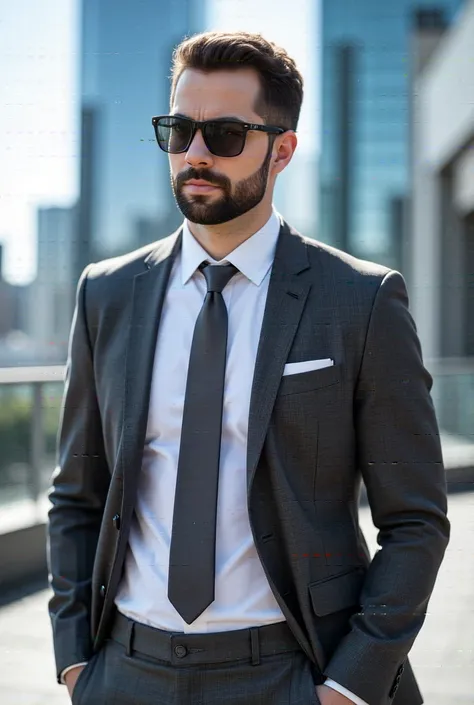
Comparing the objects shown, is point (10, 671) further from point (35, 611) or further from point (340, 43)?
point (340, 43)

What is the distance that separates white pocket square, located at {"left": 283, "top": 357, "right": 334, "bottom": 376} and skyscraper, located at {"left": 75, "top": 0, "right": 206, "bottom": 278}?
0.57 m

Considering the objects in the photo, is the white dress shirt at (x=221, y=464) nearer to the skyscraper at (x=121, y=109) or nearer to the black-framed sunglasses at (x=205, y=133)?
the black-framed sunglasses at (x=205, y=133)

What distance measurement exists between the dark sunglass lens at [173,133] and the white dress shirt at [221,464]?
20 cm

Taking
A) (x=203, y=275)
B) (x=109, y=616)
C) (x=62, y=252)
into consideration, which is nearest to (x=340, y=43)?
(x=203, y=275)

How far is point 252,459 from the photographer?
1.28 m

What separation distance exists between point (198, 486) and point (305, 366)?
0.28 metres

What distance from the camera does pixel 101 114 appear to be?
1848mm

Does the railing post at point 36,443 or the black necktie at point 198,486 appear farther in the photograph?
the railing post at point 36,443

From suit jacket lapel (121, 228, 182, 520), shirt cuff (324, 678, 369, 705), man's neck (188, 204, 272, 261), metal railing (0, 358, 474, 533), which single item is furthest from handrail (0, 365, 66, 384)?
shirt cuff (324, 678, 369, 705)

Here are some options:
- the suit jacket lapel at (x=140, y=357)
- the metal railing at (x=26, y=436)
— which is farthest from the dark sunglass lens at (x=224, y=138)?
the metal railing at (x=26, y=436)

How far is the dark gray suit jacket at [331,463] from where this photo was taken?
51.4 inches

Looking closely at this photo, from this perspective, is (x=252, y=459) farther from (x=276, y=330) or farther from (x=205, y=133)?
(x=205, y=133)

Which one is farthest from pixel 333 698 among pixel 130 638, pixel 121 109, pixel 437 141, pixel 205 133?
pixel 121 109

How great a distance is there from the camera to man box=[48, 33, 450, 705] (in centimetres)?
130
